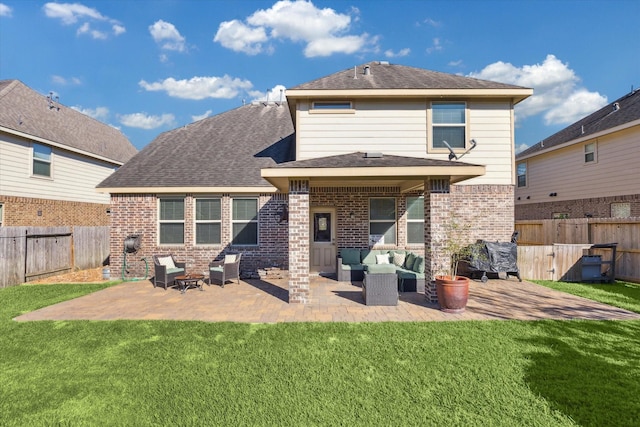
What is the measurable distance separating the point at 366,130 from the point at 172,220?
24.8 ft

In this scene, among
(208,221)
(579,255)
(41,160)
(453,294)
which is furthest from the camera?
(41,160)

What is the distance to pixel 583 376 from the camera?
3.87m

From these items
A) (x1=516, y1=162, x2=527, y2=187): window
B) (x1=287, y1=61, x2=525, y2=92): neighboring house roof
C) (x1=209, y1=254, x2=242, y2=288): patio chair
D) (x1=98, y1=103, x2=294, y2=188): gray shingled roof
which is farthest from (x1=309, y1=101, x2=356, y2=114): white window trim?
(x1=516, y1=162, x2=527, y2=187): window

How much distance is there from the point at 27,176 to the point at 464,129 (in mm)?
16976

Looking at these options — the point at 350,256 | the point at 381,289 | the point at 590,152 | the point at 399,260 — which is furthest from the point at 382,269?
the point at 590,152

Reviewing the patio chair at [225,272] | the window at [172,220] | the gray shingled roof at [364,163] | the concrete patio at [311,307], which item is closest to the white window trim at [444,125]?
the gray shingled roof at [364,163]

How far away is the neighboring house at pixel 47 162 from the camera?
11.8m

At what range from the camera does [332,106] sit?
9938 mm

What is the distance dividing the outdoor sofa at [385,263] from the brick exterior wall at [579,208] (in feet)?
35.5

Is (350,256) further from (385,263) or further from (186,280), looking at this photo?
(186,280)

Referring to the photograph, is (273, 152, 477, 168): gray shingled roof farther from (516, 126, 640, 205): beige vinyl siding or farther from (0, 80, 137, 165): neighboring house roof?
(0, 80, 137, 165): neighboring house roof

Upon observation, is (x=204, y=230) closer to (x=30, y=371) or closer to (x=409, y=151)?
(x=30, y=371)

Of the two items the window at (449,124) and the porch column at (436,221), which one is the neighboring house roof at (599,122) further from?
the porch column at (436,221)

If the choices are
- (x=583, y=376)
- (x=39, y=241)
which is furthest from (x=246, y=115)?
(x=583, y=376)
